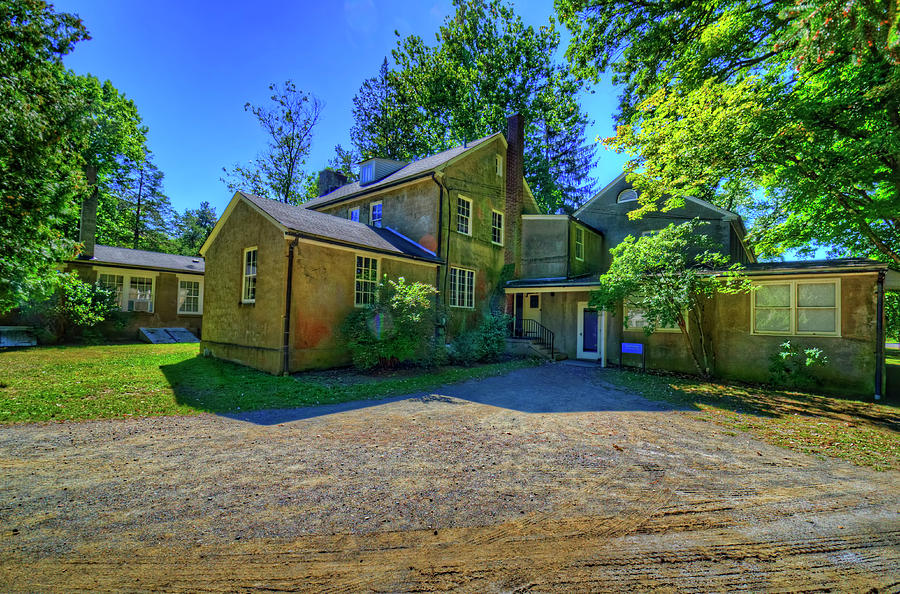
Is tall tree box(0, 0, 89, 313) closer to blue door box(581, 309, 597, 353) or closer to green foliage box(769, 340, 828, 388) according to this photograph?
blue door box(581, 309, 597, 353)

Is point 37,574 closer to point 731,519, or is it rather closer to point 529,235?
point 731,519

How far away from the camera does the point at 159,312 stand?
60.3 ft

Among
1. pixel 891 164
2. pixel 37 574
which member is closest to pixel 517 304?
pixel 891 164

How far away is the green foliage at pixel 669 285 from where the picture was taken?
10.8 metres

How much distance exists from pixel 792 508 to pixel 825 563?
3.19ft

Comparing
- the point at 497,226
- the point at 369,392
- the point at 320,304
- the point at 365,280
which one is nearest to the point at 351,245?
the point at 365,280

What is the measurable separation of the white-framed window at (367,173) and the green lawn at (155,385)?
1171cm

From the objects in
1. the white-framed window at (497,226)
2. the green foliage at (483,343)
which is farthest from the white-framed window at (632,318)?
the white-framed window at (497,226)

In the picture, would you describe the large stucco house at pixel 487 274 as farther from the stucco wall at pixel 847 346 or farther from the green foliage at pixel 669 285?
the green foliage at pixel 669 285

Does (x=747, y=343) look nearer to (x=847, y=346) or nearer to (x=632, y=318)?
(x=847, y=346)

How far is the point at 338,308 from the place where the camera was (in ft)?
37.4

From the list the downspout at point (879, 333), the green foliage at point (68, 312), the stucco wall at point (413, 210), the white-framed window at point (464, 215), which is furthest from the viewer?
the white-framed window at point (464, 215)

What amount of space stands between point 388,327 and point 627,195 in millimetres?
14102

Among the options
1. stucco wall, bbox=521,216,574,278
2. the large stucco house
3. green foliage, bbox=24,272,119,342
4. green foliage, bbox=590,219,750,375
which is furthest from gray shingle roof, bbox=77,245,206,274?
green foliage, bbox=590,219,750,375
